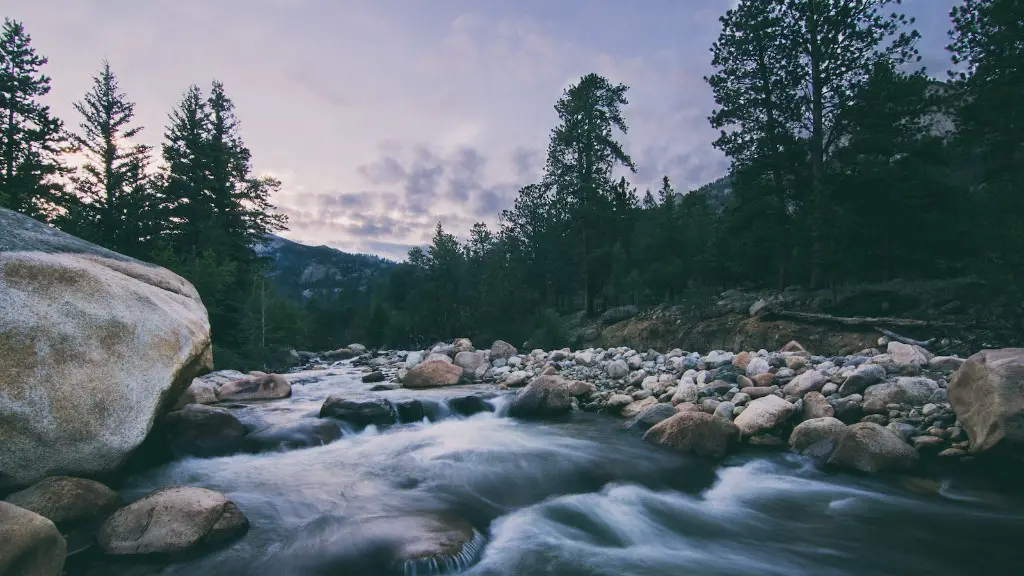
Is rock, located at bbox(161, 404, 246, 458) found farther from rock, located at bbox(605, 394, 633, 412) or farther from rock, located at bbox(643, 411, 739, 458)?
rock, located at bbox(605, 394, 633, 412)

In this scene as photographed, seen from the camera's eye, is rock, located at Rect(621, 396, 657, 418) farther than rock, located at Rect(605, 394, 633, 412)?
No

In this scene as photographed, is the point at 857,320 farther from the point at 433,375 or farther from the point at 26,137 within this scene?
the point at 26,137

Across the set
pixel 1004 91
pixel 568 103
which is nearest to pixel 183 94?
pixel 568 103

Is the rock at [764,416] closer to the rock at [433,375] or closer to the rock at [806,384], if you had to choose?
the rock at [806,384]

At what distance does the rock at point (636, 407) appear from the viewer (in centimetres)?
961


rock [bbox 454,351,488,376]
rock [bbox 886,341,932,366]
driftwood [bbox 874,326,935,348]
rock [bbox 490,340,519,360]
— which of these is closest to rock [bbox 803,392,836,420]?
rock [bbox 886,341,932,366]

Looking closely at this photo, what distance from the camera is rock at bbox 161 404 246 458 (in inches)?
286

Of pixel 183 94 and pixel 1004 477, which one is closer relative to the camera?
pixel 1004 477

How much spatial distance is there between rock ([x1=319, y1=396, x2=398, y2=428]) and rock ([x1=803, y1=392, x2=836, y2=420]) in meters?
7.50

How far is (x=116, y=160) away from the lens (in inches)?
979

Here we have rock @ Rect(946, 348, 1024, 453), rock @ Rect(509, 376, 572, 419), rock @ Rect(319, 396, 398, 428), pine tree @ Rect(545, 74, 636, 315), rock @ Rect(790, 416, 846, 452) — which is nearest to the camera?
rock @ Rect(946, 348, 1024, 453)

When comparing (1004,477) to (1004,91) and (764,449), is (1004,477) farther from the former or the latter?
(1004,91)

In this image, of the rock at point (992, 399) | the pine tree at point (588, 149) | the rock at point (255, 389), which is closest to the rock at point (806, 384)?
the rock at point (992, 399)

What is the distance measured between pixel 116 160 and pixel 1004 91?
3680 centimetres
